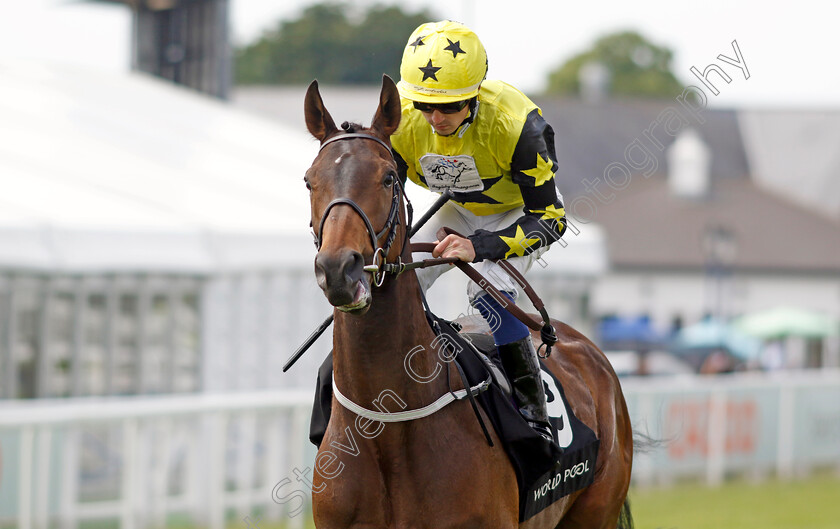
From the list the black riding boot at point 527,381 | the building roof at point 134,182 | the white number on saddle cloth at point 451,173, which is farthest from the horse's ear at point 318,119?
the building roof at point 134,182

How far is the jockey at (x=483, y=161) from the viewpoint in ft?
12.6

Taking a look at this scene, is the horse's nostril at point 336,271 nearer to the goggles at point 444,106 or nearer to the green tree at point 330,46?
the goggles at point 444,106

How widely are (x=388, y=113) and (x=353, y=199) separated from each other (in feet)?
1.44

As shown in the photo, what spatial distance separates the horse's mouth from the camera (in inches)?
127

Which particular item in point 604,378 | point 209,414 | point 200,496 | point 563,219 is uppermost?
point 563,219

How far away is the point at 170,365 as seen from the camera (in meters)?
10.9

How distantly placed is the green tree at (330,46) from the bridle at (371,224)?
178 feet

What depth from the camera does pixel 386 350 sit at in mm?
3715

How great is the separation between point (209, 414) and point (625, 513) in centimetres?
430

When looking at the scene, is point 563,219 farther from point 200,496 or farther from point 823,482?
point 823,482

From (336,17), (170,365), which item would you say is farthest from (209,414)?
(336,17)

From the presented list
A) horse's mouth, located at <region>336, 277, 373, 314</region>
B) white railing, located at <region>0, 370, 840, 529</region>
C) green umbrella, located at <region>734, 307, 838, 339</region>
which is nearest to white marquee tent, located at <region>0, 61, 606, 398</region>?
white railing, located at <region>0, 370, 840, 529</region>

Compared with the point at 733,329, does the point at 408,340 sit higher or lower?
higher

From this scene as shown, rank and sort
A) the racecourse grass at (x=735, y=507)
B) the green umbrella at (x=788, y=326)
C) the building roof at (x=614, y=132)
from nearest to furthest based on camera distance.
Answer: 1. the racecourse grass at (x=735, y=507)
2. the green umbrella at (x=788, y=326)
3. the building roof at (x=614, y=132)
